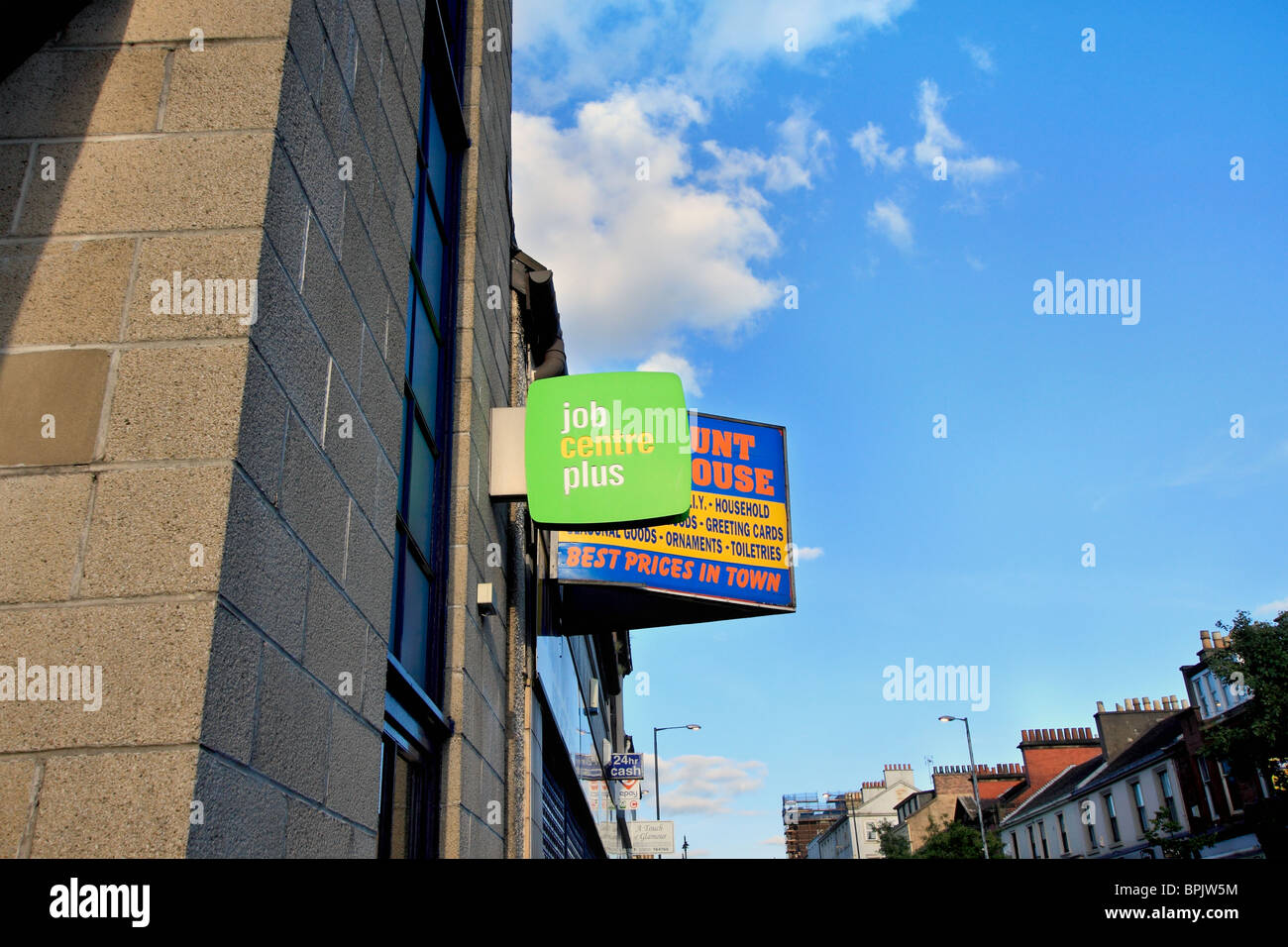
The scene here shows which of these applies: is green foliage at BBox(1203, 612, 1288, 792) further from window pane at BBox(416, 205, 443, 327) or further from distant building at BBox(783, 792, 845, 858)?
distant building at BBox(783, 792, 845, 858)

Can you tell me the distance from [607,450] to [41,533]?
391 centimetres

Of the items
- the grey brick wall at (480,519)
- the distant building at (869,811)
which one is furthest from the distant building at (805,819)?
→ the grey brick wall at (480,519)

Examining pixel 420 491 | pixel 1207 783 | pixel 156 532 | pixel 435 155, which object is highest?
pixel 435 155

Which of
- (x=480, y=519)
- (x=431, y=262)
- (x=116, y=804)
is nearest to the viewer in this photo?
(x=116, y=804)

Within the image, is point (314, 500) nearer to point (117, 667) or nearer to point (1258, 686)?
point (117, 667)

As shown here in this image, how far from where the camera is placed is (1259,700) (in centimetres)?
2497

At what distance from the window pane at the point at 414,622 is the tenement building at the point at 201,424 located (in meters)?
0.51

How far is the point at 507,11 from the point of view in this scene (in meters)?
10.1

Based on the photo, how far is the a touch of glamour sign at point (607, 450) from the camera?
606 centimetres

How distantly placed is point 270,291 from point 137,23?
1.13 metres

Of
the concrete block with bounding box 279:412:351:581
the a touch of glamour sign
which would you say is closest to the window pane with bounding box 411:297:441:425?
the a touch of glamour sign

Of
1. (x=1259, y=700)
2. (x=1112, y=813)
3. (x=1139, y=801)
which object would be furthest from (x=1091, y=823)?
(x=1259, y=700)

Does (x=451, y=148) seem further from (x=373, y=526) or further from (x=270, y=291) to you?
(x=270, y=291)
